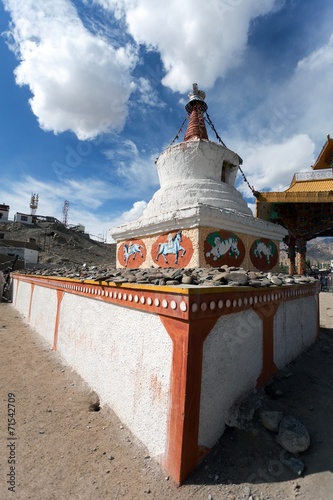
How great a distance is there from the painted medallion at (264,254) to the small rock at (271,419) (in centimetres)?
402

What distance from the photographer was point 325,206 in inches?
451

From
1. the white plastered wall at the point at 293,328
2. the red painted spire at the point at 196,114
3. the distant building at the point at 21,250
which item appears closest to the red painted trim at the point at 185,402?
the white plastered wall at the point at 293,328

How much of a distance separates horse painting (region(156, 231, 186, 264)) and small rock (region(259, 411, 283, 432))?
10.8ft

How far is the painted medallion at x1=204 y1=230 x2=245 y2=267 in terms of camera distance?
5.32 m

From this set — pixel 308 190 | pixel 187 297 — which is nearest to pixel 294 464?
pixel 187 297

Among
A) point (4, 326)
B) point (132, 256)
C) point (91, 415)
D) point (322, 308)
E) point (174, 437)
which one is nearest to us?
point (174, 437)

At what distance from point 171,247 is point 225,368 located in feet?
11.1

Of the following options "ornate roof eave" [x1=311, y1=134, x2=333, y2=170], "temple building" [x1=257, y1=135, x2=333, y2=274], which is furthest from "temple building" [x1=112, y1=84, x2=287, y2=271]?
"ornate roof eave" [x1=311, y1=134, x2=333, y2=170]

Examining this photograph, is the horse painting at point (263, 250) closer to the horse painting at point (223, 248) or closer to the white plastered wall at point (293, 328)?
the horse painting at point (223, 248)

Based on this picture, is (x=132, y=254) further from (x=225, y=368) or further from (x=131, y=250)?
(x=225, y=368)

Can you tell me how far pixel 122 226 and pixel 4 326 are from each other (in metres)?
5.27

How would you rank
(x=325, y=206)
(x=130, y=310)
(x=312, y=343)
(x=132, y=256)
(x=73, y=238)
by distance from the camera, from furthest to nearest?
(x=73, y=238), (x=325, y=206), (x=132, y=256), (x=312, y=343), (x=130, y=310)

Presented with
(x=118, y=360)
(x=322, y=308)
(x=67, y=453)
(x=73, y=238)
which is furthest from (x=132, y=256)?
(x=73, y=238)

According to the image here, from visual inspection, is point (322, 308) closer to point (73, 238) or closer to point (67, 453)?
point (67, 453)
